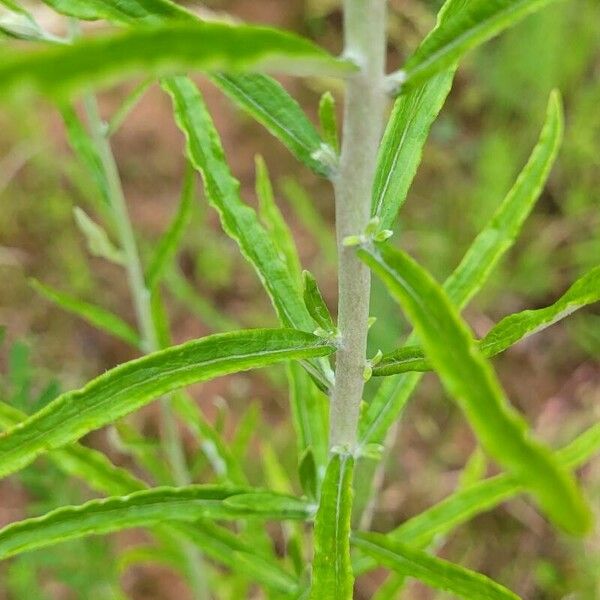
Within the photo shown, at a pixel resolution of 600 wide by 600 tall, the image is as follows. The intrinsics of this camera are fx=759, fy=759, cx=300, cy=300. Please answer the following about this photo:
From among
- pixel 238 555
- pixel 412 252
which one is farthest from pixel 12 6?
pixel 412 252

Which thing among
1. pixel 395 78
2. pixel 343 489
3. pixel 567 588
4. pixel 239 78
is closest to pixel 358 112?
pixel 395 78

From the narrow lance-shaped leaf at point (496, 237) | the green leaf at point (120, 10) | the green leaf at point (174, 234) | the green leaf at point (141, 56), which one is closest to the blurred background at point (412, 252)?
the green leaf at point (174, 234)

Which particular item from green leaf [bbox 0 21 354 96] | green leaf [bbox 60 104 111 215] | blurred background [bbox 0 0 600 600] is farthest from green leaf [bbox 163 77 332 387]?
blurred background [bbox 0 0 600 600]

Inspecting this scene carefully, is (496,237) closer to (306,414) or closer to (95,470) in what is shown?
(306,414)

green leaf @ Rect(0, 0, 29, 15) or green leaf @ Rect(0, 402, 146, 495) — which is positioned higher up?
green leaf @ Rect(0, 0, 29, 15)

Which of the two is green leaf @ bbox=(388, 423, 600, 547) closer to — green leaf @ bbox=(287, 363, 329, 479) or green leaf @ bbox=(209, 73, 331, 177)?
green leaf @ bbox=(287, 363, 329, 479)
